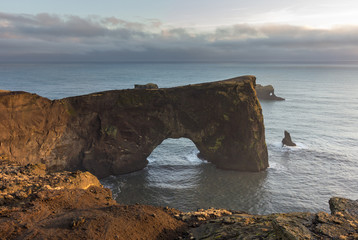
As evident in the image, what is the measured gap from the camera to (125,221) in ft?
38.7

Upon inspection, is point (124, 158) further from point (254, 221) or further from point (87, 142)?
point (254, 221)

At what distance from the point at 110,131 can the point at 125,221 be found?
2392cm

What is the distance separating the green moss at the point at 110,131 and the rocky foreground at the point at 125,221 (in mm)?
18482

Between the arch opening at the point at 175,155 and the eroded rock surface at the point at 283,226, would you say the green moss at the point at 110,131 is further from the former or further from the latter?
the eroded rock surface at the point at 283,226

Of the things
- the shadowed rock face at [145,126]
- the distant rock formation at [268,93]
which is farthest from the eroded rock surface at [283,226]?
the distant rock formation at [268,93]

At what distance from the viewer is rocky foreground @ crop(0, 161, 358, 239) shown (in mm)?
10570

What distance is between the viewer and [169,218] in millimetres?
13273

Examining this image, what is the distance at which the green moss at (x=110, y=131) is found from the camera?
3413 centimetres

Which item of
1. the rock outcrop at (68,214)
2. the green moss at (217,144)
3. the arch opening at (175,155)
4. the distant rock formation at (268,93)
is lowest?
the arch opening at (175,155)

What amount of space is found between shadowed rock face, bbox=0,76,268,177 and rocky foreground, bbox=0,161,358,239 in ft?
56.4

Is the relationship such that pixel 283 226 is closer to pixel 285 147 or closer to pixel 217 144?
pixel 217 144

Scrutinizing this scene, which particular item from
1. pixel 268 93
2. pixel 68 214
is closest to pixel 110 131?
pixel 68 214

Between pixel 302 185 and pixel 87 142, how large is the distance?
1198 inches

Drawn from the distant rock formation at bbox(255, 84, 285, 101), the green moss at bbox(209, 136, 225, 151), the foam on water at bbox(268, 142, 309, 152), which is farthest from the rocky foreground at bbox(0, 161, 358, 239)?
the distant rock formation at bbox(255, 84, 285, 101)
